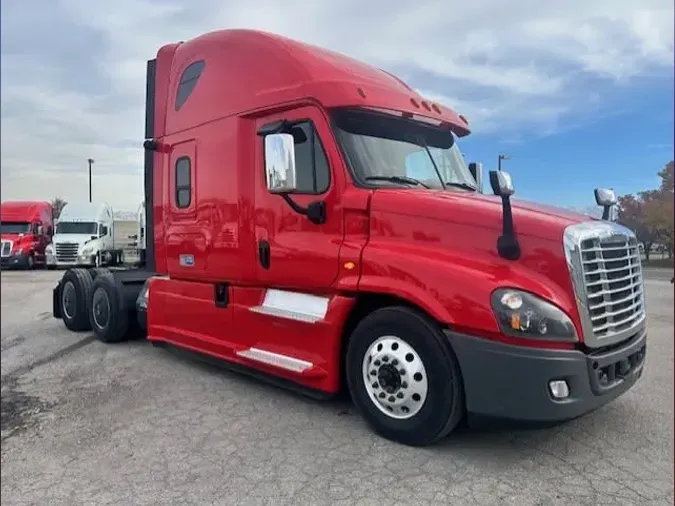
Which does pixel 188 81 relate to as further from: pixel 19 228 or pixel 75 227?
pixel 19 228

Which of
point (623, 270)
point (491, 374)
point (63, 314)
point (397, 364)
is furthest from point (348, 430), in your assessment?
point (63, 314)

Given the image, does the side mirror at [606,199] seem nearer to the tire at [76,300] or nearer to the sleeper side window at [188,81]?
the sleeper side window at [188,81]

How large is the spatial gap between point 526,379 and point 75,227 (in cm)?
271

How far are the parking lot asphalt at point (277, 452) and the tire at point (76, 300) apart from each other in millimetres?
1759

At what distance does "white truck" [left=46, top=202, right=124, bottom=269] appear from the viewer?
3.08 metres

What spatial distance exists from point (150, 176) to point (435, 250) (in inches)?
118

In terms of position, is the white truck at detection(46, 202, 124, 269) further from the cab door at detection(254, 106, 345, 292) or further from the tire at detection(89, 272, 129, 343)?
the tire at detection(89, 272, 129, 343)

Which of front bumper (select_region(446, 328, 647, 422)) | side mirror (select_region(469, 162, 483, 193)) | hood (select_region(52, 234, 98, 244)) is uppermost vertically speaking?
side mirror (select_region(469, 162, 483, 193))

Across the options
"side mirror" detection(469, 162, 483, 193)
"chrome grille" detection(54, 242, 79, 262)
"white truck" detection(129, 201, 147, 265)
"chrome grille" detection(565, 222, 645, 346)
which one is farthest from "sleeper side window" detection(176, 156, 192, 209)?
"chrome grille" detection(565, 222, 645, 346)

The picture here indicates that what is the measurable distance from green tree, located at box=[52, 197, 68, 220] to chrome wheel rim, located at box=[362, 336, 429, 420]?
79.8 inches

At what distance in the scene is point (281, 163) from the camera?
3742mm

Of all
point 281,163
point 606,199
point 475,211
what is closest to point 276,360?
point 281,163

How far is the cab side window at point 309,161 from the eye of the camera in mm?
4008

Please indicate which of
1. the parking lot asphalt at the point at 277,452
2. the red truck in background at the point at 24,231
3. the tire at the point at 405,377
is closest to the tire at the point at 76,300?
the parking lot asphalt at the point at 277,452
